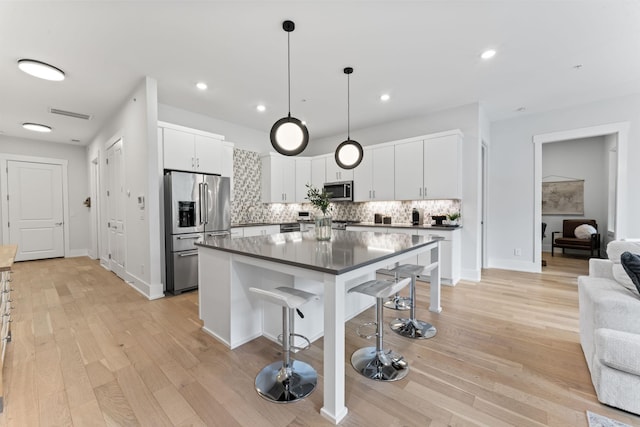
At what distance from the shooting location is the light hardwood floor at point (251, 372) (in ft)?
5.10

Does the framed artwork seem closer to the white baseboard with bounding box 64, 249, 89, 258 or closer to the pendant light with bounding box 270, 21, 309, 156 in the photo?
the pendant light with bounding box 270, 21, 309, 156

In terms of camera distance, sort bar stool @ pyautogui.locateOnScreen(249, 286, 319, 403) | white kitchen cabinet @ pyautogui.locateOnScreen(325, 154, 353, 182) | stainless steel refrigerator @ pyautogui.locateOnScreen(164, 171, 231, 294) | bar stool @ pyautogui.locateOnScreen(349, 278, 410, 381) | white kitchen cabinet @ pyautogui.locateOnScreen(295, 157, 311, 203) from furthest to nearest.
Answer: white kitchen cabinet @ pyautogui.locateOnScreen(295, 157, 311, 203)
white kitchen cabinet @ pyautogui.locateOnScreen(325, 154, 353, 182)
stainless steel refrigerator @ pyautogui.locateOnScreen(164, 171, 231, 294)
bar stool @ pyautogui.locateOnScreen(349, 278, 410, 381)
bar stool @ pyautogui.locateOnScreen(249, 286, 319, 403)

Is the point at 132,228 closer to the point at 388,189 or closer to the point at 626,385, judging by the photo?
the point at 388,189

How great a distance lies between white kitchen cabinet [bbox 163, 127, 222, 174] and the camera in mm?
3902

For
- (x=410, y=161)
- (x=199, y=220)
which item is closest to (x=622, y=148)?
(x=410, y=161)

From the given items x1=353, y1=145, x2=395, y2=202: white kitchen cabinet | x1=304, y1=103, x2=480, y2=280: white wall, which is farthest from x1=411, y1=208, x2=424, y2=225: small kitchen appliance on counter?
x1=304, y1=103, x2=480, y2=280: white wall

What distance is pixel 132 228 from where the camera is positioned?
4039 millimetres

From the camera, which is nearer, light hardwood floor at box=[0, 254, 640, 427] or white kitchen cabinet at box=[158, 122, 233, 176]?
light hardwood floor at box=[0, 254, 640, 427]

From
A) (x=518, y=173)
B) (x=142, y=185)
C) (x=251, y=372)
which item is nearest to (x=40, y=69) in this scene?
(x=142, y=185)

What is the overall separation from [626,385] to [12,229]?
967 centimetres

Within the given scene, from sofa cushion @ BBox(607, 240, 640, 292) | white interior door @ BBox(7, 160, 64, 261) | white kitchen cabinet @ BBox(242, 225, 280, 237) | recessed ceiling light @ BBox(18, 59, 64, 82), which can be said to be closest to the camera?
sofa cushion @ BBox(607, 240, 640, 292)

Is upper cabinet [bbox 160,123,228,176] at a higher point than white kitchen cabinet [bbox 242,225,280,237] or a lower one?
higher

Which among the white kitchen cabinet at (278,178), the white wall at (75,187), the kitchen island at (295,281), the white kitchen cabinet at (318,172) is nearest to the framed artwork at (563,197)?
the white kitchen cabinet at (318,172)

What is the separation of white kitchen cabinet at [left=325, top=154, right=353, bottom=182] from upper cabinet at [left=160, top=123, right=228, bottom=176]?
7.52 ft
